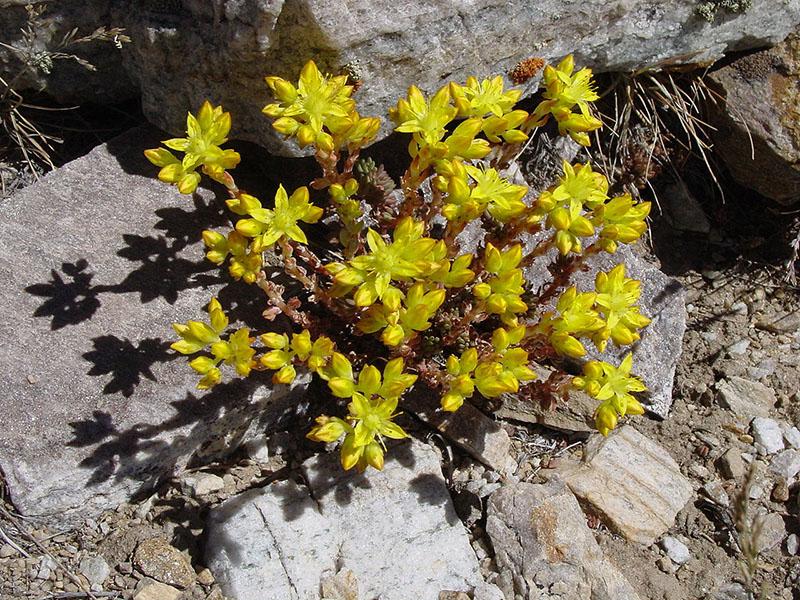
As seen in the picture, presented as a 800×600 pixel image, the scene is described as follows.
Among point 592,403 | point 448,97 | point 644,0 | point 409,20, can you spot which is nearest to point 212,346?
point 448,97

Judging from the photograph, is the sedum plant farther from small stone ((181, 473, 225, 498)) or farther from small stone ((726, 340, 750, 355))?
small stone ((726, 340, 750, 355))

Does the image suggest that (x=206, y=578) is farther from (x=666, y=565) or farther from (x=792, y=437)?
(x=792, y=437)

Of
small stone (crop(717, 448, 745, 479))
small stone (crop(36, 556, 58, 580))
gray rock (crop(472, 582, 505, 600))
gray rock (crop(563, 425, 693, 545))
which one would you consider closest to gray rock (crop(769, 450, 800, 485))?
small stone (crop(717, 448, 745, 479))

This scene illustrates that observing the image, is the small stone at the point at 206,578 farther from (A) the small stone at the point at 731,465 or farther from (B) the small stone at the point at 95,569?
(A) the small stone at the point at 731,465

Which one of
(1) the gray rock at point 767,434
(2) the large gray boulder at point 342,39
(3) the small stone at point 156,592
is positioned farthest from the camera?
(1) the gray rock at point 767,434

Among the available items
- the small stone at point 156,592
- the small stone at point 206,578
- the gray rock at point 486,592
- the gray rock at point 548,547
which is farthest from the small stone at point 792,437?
the small stone at point 156,592

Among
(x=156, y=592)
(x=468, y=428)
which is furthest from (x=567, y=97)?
(x=156, y=592)
